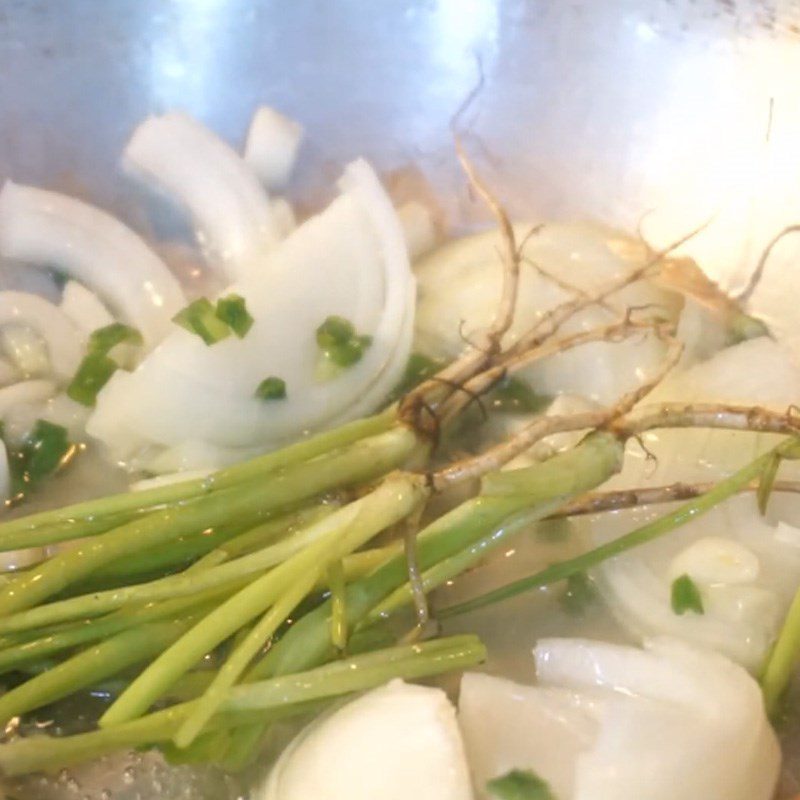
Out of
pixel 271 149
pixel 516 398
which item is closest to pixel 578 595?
pixel 516 398

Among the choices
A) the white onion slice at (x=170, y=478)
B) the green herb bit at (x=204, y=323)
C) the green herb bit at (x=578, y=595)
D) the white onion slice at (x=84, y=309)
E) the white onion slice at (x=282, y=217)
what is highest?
the white onion slice at (x=282, y=217)

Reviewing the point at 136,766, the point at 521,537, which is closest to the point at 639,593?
the point at 521,537

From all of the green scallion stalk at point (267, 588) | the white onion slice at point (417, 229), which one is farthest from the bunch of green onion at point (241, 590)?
the white onion slice at point (417, 229)

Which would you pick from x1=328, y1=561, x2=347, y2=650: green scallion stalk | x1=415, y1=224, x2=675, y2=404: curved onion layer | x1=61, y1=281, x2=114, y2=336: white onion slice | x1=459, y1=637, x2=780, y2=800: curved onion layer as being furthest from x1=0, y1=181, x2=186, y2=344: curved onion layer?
x1=459, y1=637, x2=780, y2=800: curved onion layer

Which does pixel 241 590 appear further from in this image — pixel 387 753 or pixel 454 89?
pixel 454 89

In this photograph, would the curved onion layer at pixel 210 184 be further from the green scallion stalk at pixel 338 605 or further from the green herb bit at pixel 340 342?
the green scallion stalk at pixel 338 605

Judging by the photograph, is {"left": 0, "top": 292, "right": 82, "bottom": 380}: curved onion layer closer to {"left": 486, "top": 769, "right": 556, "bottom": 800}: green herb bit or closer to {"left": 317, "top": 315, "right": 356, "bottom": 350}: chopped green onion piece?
{"left": 317, "top": 315, "right": 356, "bottom": 350}: chopped green onion piece

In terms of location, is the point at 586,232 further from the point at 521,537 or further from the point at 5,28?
the point at 5,28
